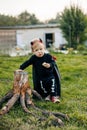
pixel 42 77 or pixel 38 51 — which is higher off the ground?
pixel 38 51

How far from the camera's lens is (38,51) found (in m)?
5.72

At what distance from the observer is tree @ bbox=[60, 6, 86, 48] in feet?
79.2

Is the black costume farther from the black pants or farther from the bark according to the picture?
the bark

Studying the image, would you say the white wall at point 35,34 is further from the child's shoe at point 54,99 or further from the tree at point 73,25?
the child's shoe at point 54,99

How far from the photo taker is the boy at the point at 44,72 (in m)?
5.77

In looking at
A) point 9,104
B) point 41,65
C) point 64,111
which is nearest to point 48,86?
point 41,65

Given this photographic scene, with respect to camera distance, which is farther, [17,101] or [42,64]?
[42,64]

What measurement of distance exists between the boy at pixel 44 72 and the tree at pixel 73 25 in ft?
60.0

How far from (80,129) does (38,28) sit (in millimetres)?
24557

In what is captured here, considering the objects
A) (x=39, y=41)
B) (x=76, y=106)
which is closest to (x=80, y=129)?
(x=76, y=106)

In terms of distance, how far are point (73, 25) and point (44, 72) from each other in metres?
18.7

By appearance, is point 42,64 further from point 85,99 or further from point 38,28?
point 38,28

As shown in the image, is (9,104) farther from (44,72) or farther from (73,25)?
(73,25)

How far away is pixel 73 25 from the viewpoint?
953 inches
